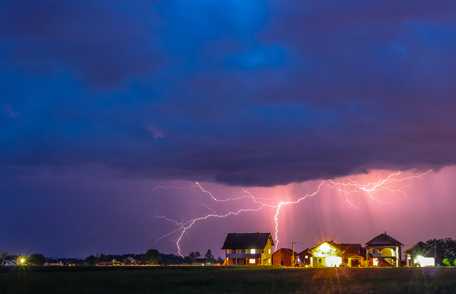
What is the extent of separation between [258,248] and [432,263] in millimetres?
36381

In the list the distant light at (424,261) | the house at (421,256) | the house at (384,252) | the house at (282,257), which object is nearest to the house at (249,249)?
the house at (282,257)

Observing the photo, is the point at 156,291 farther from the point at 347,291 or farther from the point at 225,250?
the point at 225,250

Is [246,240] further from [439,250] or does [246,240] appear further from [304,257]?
[439,250]

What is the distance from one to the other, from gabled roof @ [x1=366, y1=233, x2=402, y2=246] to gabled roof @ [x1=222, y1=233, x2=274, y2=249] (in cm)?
2279

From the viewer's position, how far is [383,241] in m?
145

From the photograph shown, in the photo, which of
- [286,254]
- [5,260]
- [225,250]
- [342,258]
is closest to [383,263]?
[342,258]

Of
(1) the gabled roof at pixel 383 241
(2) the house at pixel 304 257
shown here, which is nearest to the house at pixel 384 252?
(1) the gabled roof at pixel 383 241

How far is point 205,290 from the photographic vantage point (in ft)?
147

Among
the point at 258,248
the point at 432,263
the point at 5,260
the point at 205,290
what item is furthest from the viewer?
the point at 258,248

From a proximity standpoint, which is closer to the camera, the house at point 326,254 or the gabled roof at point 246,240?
the house at point 326,254

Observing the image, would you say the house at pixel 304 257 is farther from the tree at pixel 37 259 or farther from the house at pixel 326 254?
the tree at pixel 37 259

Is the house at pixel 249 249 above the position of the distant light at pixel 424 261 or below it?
above

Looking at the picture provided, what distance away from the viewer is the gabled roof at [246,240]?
15438cm

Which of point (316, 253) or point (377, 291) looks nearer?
point (377, 291)
